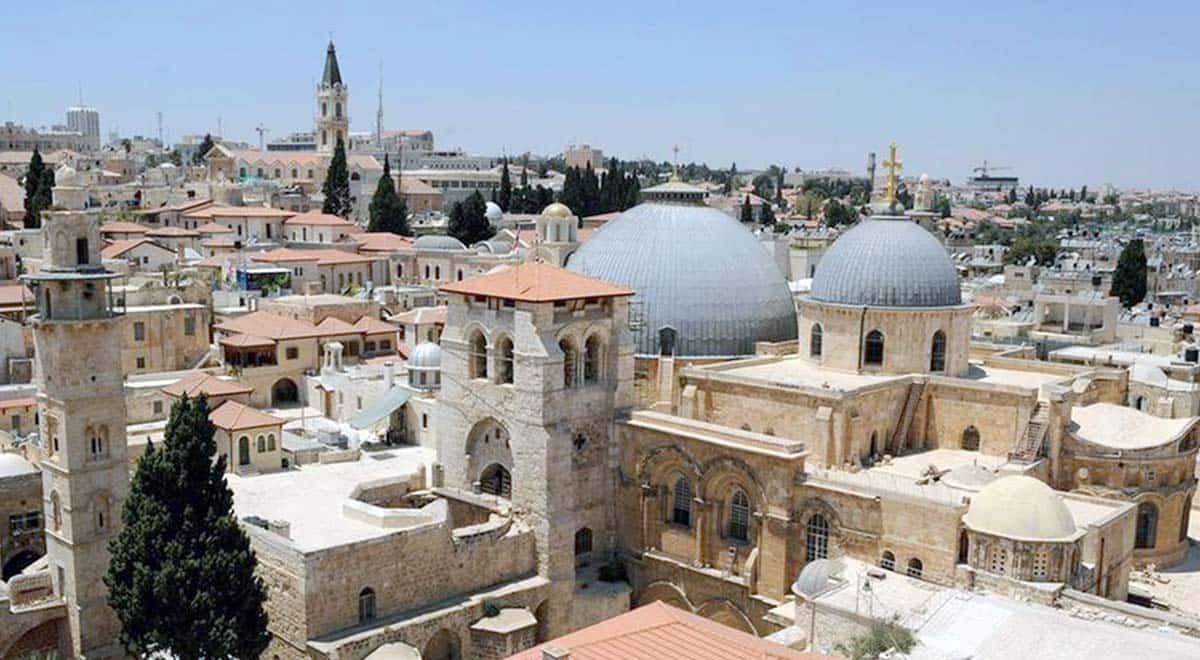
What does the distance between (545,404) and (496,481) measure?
10.5 ft

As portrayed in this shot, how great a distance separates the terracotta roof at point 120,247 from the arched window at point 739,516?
1343 inches

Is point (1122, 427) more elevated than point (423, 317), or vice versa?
point (423, 317)

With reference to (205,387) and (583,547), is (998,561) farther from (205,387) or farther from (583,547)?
(205,387)

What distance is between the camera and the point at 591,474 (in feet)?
84.8

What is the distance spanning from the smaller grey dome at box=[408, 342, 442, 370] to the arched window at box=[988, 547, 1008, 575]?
688 inches

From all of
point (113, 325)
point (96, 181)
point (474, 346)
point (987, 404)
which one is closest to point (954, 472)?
point (987, 404)

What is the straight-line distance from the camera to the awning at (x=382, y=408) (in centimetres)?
3167

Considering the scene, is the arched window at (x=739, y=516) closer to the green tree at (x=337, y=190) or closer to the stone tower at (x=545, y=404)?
the stone tower at (x=545, y=404)

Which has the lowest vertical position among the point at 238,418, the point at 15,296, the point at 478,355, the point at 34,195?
the point at 238,418

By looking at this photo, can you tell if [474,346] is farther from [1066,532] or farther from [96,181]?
[96,181]

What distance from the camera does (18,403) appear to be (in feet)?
106

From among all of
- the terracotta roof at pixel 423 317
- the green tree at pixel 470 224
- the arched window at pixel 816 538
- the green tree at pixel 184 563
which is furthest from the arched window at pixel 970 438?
the green tree at pixel 470 224

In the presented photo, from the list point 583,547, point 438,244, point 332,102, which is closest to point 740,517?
point 583,547

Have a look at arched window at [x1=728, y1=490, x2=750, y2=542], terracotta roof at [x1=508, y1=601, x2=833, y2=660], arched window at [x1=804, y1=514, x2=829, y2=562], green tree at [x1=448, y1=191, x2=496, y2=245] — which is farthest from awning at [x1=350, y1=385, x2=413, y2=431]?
green tree at [x1=448, y1=191, x2=496, y2=245]
